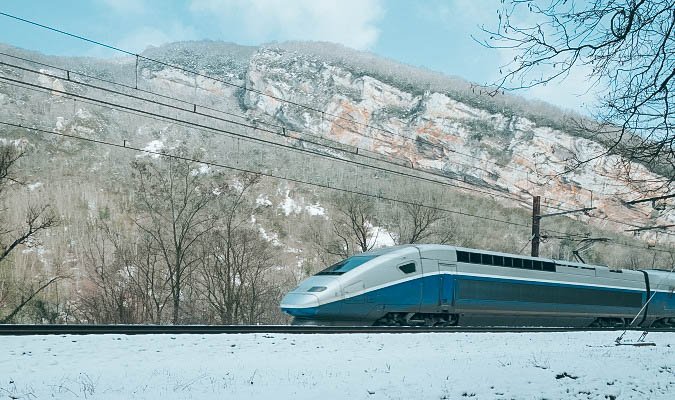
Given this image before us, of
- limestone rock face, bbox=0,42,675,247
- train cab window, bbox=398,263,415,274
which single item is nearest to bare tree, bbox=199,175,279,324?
train cab window, bbox=398,263,415,274

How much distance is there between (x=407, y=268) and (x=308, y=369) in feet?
29.8

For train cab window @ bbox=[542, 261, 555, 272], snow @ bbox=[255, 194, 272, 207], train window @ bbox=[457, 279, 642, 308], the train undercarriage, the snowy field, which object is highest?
snow @ bbox=[255, 194, 272, 207]

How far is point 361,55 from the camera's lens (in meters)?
146

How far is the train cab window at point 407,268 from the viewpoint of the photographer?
18.2m

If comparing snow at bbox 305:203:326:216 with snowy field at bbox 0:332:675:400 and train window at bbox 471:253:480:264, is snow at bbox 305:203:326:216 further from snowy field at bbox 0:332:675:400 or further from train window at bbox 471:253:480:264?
snowy field at bbox 0:332:675:400

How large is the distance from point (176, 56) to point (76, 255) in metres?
102

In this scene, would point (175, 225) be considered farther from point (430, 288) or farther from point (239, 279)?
point (430, 288)

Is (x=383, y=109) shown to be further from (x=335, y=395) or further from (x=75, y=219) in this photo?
(x=335, y=395)

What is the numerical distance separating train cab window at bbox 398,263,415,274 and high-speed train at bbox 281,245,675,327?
0.03 meters

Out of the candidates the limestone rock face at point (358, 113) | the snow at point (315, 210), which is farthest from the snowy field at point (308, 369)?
the snow at point (315, 210)

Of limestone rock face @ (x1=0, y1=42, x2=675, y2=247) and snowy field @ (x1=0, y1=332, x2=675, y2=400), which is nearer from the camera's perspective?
snowy field @ (x1=0, y1=332, x2=675, y2=400)

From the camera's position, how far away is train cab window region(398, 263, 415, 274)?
59.9 ft

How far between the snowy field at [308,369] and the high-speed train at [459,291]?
381 centimetres

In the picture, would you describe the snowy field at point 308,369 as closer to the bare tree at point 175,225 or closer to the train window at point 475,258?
the train window at point 475,258
